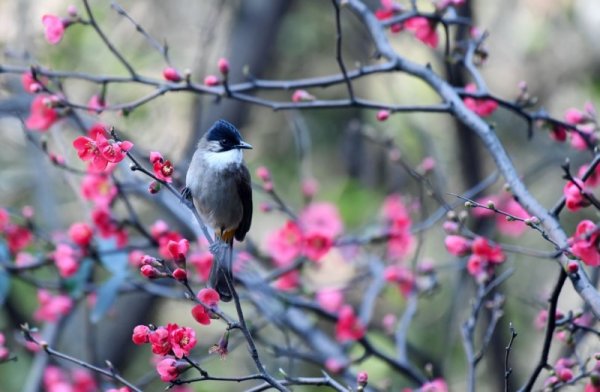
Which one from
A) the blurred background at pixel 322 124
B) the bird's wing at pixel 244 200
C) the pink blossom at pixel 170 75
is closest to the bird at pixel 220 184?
the bird's wing at pixel 244 200

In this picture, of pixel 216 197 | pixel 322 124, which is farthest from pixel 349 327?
pixel 322 124

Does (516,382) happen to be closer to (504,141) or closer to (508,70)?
(504,141)

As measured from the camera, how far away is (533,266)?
688 cm

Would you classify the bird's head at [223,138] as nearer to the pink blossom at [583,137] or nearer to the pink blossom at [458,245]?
the pink blossom at [458,245]

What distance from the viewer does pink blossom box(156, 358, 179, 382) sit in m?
2.16

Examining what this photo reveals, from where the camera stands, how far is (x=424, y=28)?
346cm

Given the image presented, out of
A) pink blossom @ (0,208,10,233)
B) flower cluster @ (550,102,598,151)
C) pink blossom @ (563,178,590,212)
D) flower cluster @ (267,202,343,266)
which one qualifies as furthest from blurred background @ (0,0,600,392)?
pink blossom @ (563,178,590,212)

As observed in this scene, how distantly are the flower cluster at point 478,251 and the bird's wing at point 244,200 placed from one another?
0.85 m

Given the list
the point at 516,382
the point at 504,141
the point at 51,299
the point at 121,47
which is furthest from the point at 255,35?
the point at 516,382

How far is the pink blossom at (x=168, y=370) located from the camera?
216cm

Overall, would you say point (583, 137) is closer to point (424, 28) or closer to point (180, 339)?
point (424, 28)

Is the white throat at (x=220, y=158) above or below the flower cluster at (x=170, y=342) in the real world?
above

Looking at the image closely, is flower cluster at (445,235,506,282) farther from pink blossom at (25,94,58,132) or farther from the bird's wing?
pink blossom at (25,94,58,132)

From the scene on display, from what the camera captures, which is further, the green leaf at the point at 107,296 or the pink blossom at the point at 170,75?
the green leaf at the point at 107,296
